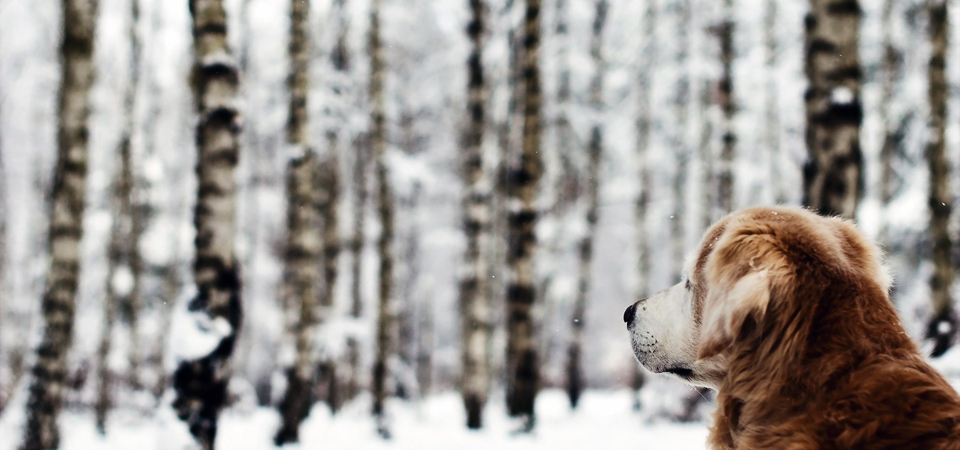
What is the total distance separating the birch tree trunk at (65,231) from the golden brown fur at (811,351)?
8281 mm

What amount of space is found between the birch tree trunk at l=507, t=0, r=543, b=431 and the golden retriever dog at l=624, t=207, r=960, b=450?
7966 millimetres

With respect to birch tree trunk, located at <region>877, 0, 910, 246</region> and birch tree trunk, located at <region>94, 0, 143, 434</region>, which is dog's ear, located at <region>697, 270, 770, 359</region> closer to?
birch tree trunk, located at <region>94, 0, 143, 434</region>

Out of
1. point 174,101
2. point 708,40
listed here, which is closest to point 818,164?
point 708,40

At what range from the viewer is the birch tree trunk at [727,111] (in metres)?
14.9

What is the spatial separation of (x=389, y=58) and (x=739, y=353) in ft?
62.6

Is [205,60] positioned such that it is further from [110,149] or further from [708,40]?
[110,149]

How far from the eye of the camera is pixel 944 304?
1116cm

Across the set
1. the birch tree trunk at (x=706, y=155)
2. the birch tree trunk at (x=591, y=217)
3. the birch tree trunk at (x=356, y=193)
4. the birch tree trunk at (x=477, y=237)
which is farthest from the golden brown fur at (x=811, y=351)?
the birch tree trunk at (x=706, y=155)

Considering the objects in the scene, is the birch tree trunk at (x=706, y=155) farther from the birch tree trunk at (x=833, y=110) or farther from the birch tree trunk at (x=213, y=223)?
the birch tree trunk at (x=213, y=223)

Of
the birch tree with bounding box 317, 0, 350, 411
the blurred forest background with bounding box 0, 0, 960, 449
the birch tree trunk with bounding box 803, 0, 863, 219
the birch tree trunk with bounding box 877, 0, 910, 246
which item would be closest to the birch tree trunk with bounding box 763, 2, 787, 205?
the blurred forest background with bounding box 0, 0, 960, 449

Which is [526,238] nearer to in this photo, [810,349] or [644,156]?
[810,349]

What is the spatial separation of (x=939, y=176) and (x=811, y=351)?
11.7 m

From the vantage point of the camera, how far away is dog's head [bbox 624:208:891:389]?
2.19 meters

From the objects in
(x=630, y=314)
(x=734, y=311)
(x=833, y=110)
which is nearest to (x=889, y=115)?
(x=833, y=110)
